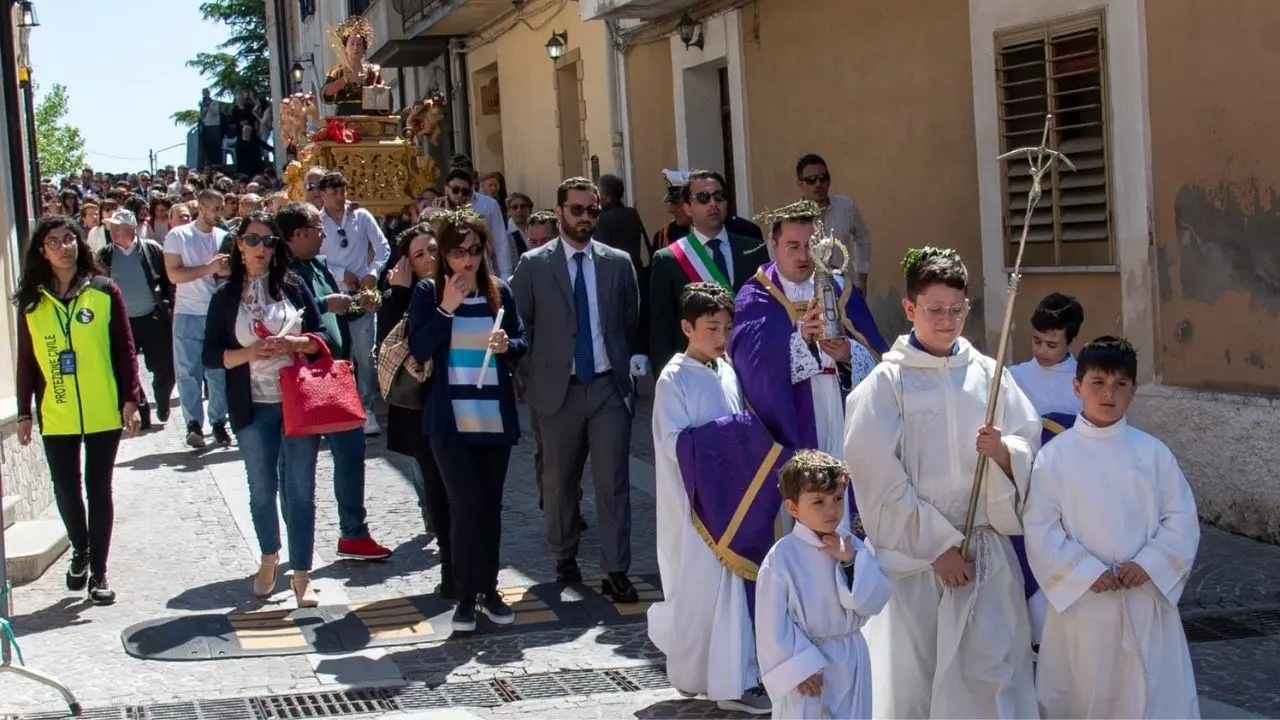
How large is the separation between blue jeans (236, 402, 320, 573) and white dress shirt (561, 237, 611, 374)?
4.56 ft

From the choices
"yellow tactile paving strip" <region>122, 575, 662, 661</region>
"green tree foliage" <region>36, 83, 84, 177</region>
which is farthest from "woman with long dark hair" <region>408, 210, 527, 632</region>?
"green tree foliage" <region>36, 83, 84, 177</region>

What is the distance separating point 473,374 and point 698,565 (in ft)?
5.92

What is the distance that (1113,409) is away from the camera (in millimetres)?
5457

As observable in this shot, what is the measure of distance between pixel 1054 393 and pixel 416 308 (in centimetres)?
277

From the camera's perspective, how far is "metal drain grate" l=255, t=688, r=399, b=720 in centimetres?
652

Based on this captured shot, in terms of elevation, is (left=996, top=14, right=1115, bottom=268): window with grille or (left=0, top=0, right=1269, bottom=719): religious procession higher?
(left=996, top=14, right=1115, bottom=268): window with grille

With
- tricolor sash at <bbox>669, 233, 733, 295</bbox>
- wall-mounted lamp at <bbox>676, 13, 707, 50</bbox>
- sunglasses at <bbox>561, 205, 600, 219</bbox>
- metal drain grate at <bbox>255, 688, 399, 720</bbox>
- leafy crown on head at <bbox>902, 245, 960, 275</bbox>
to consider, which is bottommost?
metal drain grate at <bbox>255, 688, 399, 720</bbox>

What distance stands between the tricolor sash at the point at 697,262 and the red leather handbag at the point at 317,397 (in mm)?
1666

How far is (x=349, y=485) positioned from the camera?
9391mm

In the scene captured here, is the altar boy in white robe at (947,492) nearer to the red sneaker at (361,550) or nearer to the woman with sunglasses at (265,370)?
the woman with sunglasses at (265,370)

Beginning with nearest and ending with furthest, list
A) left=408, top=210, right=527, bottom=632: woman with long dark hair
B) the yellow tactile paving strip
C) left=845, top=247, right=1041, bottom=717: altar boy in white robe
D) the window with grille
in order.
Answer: left=845, top=247, right=1041, bottom=717: altar boy in white robe, the yellow tactile paving strip, left=408, top=210, right=527, bottom=632: woman with long dark hair, the window with grille

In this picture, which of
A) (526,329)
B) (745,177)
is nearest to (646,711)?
(526,329)

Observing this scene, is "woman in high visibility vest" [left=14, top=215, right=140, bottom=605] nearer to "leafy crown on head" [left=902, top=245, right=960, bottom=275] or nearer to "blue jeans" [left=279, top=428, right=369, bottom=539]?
"blue jeans" [left=279, top=428, right=369, bottom=539]

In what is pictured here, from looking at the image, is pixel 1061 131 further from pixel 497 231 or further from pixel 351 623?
pixel 497 231
